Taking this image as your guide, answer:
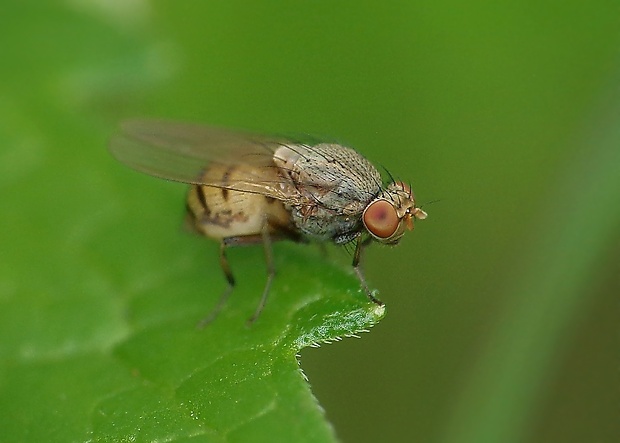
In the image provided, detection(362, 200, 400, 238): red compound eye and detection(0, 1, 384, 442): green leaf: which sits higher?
detection(362, 200, 400, 238): red compound eye

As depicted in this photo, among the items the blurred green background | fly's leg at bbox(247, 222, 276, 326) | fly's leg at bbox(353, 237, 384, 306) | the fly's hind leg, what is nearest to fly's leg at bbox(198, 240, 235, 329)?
the fly's hind leg

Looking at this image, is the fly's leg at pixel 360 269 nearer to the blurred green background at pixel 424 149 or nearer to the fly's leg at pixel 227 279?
the blurred green background at pixel 424 149

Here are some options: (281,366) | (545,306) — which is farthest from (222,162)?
(545,306)

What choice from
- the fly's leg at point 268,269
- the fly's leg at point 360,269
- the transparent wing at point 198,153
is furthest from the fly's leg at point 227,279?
the fly's leg at point 360,269

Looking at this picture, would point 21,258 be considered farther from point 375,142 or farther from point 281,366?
point 375,142

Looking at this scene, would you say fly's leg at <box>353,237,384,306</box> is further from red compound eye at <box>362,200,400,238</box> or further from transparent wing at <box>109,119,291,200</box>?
transparent wing at <box>109,119,291,200</box>

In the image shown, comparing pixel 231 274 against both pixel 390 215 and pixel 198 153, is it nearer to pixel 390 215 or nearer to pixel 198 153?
pixel 198 153
